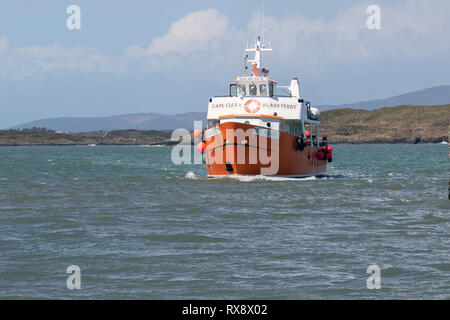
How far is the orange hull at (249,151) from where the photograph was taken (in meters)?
36.8

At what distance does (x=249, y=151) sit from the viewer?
37.2 metres

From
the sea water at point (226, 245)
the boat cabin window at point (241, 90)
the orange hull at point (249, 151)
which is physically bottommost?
the sea water at point (226, 245)

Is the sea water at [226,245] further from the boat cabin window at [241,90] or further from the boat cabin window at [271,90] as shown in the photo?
the boat cabin window at [271,90]

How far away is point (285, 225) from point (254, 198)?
817cm

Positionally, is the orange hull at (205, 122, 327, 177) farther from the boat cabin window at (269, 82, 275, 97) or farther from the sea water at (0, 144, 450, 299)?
the sea water at (0, 144, 450, 299)

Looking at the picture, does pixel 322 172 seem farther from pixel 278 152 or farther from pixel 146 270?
pixel 146 270

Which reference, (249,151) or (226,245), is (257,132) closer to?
(249,151)

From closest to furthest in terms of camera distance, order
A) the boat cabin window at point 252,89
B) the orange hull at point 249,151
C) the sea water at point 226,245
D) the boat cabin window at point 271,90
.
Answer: the sea water at point 226,245 → the orange hull at point 249,151 → the boat cabin window at point 252,89 → the boat cabin window at point 271,90

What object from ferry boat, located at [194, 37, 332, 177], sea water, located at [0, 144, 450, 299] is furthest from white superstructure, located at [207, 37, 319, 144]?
sea water, located at [0, 144, 450, 299]

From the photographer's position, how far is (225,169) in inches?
1528

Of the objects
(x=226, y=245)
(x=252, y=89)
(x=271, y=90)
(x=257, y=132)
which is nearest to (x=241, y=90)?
(x=252, y=89)

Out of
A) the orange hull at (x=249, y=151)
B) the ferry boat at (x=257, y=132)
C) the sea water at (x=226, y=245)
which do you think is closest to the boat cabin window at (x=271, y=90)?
the ferry boat at (x=257, y=132)

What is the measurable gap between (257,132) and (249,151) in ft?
4.06

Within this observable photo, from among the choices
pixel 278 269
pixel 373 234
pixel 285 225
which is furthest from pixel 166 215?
pixel 278 269
